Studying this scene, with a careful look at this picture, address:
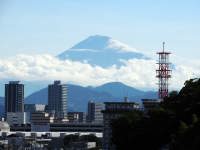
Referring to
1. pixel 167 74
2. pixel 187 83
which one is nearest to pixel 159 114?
pixel 187 83

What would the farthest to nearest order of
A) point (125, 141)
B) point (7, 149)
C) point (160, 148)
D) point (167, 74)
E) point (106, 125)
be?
point (7, 149) < point (106, 125) < point (167, 74) < point (125, 141) < point (160, 148)

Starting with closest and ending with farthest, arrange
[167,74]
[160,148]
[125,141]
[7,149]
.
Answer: [160,148], [125,141], [167,74], [7,149]

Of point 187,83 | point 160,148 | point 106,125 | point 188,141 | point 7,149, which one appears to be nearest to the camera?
point 188,141

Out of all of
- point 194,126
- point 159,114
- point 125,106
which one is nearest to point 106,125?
point 125,106

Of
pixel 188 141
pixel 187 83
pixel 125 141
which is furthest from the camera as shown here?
pixel 187 83

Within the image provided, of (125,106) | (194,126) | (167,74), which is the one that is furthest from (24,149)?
(194,126)

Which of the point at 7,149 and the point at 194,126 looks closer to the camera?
the point at 194,126

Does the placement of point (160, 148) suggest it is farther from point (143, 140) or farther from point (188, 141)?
point (188, 141)

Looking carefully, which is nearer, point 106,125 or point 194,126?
point 194,126

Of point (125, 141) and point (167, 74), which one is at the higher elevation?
point (167, 74)

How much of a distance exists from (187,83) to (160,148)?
14600 mm

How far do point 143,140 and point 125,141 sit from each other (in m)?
4.00

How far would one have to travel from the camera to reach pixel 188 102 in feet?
261

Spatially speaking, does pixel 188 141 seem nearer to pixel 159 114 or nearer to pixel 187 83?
pixel 159 114
